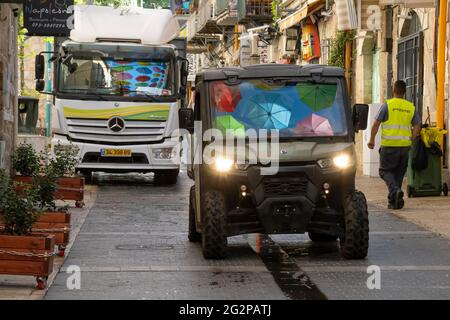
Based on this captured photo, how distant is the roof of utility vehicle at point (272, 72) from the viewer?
1294 centimetres

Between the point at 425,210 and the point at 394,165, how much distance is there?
0.83 m

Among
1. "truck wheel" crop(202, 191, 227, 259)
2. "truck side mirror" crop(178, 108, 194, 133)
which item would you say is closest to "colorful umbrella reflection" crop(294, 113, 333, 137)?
"truck wheel" crop(202, 191, 227, 259)

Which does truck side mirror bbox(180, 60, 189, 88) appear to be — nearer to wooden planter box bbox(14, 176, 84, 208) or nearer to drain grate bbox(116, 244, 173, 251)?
wooden planter box bbox(14, 176, 84, 208)

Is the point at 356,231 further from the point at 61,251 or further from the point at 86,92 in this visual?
the point at 86,92

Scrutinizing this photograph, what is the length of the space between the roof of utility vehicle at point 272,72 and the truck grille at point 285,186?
126cm

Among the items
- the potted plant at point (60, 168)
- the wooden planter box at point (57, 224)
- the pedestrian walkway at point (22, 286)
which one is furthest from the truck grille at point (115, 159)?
the wooden planter box at point (57, 224)

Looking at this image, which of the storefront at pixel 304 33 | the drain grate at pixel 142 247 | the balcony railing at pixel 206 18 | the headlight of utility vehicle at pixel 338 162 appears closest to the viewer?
the headlight of utility vehicle at pixel 338 162

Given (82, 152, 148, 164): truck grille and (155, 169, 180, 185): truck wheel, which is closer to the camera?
(82, 152, 148, 164): truck grille

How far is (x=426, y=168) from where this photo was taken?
2030 centimetres

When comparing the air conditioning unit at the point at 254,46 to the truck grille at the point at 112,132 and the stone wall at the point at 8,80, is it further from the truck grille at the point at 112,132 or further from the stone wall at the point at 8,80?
the truck grille at the point at 112,132

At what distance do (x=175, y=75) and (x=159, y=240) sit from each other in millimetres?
10465

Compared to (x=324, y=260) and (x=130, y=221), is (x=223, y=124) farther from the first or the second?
(x=130, y=221)

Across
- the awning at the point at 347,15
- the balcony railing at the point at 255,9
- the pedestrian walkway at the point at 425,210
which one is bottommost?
the pedestrian walkway at the point at 425,210

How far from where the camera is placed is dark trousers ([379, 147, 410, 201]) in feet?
59.4
